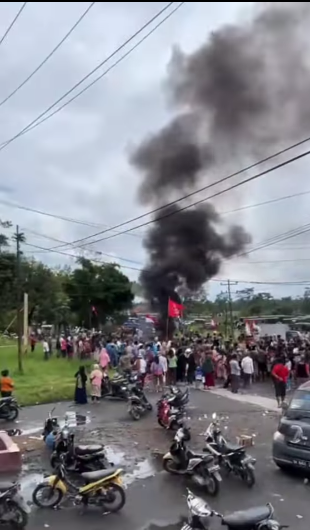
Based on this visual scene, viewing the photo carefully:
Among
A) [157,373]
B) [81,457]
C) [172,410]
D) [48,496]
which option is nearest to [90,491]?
[48,496]

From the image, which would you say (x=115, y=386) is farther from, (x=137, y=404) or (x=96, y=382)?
(x=137, y=404)

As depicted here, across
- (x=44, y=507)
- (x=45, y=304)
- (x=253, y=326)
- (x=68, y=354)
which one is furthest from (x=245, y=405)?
(x=45, y=304)

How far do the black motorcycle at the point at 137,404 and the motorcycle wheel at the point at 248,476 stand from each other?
5552mm

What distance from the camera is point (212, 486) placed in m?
8.24

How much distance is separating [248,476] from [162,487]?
1269mm

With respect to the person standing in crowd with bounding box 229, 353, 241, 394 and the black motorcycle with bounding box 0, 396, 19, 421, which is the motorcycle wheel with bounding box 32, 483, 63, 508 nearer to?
the black motorcycle with bounding box 0, 396, 19, 421

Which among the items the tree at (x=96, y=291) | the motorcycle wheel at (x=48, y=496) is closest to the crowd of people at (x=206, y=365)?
the motorcycle wheel at (x=48, y=496)

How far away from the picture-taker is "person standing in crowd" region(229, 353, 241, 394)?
1796 cm

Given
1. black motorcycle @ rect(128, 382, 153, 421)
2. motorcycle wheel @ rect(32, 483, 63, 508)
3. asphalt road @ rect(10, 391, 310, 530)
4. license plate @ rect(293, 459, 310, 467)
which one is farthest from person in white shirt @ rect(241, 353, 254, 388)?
motorcycle wheel @ rect(32, 483, 63, 508)

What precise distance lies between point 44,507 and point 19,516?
2.57 ft

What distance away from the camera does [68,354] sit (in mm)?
28203

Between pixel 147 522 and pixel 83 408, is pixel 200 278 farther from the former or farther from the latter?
pixel 147 522

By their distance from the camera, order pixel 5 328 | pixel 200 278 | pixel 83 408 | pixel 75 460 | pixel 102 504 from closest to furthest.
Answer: pixel 102 504, pixel 75 460, pixel 83 408, pixel 200 278, pixel 5 328

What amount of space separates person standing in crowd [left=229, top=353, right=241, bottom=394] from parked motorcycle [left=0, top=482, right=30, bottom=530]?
11.6 metres
